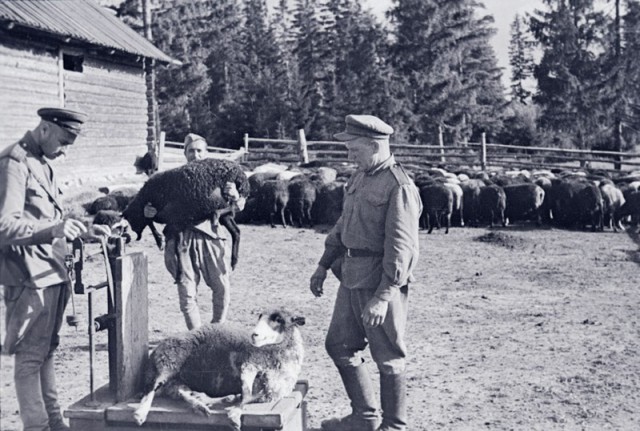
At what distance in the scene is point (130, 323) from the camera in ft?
14.3

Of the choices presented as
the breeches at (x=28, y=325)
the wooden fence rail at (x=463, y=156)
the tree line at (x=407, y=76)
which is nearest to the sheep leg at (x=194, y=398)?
the breeches at (x=28, y=325)

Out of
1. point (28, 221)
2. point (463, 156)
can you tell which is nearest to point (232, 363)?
point (28, 221)

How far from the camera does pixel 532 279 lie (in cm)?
1082

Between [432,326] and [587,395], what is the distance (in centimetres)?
243

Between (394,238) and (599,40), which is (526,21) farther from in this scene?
(394,238)

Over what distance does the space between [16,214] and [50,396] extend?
1.11 meters

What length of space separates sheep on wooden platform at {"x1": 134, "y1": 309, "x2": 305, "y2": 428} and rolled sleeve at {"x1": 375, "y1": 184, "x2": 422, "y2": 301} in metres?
0.59

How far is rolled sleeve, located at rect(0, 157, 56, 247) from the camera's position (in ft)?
12.5

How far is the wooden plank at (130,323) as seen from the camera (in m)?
4.25

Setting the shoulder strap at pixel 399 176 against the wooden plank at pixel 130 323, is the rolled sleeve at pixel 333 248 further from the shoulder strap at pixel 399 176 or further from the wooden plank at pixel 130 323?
the wooden plank at pixel 130 323

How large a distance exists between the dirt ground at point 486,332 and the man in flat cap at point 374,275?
605 mm

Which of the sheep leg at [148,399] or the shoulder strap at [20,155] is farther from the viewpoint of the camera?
the sheep leg at [148,399]

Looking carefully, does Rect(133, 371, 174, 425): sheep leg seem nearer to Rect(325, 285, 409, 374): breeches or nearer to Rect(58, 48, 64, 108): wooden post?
Rect(325, 285, 409, 374): breeches

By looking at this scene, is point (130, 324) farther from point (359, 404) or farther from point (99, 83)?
point (99, 83)
